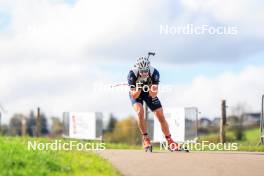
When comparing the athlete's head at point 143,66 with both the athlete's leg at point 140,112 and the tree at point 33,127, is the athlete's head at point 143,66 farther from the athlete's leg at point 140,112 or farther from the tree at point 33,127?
the tree at point 33,127

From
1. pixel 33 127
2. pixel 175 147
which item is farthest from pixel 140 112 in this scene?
pixel 33 127

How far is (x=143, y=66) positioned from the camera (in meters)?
16.2

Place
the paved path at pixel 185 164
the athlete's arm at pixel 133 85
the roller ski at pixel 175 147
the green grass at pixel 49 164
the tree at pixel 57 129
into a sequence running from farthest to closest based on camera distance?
the tree at pixel 57 129 → the athlete's arm at pixel 133 85 → the roller ski at pixel 175 147 → the paved path at pixel 185 164 → the green grass at pixel 49 164

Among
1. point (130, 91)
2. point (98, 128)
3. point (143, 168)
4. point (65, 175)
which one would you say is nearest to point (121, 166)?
point (143, 168)

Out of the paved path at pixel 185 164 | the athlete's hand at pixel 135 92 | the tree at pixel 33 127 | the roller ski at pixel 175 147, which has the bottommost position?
the paved path at pixel 185 164

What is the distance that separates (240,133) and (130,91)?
3163cm

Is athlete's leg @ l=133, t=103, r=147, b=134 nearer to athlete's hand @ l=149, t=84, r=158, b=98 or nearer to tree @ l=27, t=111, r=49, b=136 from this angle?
athlete's hand @ l=149, t=84, r=158, b=98

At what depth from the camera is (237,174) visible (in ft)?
38.1

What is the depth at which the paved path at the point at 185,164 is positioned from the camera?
11.8 meters

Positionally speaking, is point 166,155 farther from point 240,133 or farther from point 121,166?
point 240,133

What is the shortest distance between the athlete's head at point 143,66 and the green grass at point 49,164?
2.73 metres

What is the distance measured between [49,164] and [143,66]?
468cm

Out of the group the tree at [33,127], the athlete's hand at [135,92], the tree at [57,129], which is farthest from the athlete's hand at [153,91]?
the tree at [33,127]

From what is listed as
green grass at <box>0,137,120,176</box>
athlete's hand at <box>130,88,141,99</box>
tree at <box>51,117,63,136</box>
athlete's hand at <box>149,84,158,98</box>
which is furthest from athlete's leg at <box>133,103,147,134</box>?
tree at <box>51,117,63,136</box>
